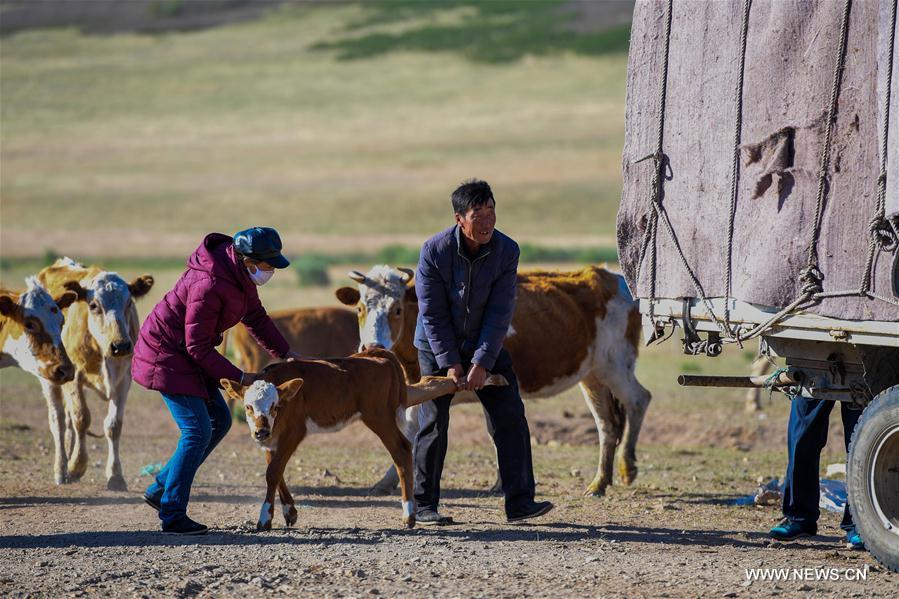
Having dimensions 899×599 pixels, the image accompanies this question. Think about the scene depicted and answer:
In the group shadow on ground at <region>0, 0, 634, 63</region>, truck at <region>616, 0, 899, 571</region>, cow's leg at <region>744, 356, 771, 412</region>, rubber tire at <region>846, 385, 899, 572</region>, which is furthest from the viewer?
shadow on ground at <region>0, 0, 634, 63</region>

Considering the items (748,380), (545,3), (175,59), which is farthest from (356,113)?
(748,380)

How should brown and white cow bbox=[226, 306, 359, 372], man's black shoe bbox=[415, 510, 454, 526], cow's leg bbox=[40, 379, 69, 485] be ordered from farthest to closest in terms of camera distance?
brown and white cow bbox=[226, 306, 359, 372] → cow's leg bbox=[40, 379, 69, 485] → man's black shoe bbox=[415, 510, 454, 526]

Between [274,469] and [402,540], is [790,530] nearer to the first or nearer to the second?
[402,540]

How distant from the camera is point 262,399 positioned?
29.9ft

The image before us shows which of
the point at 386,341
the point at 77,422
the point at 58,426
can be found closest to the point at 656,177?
the point at 386,341

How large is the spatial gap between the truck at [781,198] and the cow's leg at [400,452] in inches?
73.3

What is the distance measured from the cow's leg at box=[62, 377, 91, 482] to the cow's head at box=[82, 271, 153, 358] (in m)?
0.52

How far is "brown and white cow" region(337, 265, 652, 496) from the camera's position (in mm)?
12461

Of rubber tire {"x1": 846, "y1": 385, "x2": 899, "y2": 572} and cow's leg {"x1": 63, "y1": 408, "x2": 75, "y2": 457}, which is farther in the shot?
cow's leg {"x1": 63, "y1": 408, "x2": 75, "y2": 457}

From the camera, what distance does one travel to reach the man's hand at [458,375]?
980cm

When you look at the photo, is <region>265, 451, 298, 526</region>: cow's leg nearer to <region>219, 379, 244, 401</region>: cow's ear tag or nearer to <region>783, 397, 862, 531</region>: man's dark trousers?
<region>219, 379, 244, 401</region>: cow's ear tag

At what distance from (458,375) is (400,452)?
2.19ft

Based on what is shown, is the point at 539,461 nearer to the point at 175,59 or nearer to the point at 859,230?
the point at 859,230

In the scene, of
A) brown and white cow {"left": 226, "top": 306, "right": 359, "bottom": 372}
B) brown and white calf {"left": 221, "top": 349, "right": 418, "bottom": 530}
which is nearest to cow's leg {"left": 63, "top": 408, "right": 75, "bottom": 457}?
brown and white cow {"left": 226, "top": 306, "right": 359, "bottom": 372}
